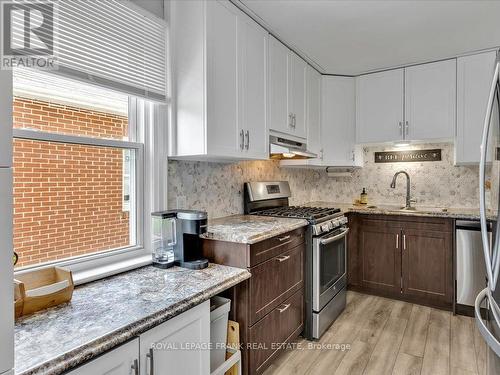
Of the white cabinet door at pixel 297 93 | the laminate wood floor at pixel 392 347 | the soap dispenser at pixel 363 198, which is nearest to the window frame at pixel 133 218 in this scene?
the laminate wood floor at pixel 392 347

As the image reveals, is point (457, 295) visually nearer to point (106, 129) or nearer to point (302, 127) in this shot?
point (302, 127)

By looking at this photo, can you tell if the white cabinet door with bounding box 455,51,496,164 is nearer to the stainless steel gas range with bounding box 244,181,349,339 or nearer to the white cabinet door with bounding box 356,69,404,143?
the white cabinet door with bounding box 356,69,404,143

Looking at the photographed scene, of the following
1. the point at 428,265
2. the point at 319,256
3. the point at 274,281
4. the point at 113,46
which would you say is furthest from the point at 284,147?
the point at 428,265

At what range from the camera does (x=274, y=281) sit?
6.64 feet

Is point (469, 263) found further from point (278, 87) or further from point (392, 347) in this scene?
point (278, 87)

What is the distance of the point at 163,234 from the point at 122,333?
77 centimetres

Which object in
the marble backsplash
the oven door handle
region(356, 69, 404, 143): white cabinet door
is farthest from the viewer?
region(356, 69, 404, 143): white cabinet door

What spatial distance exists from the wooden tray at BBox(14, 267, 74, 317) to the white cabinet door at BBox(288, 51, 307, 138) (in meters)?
2.15

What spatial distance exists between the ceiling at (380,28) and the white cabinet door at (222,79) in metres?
0.27

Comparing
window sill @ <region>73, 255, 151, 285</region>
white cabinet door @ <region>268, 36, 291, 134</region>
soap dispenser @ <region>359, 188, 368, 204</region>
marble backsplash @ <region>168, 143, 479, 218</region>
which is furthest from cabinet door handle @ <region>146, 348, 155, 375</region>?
soap dispenser @ <region>359, 188, 368, 204</region>

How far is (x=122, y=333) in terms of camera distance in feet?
3.34

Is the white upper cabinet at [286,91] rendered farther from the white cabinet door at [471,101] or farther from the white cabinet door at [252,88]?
the white cabinet door at [471,101]

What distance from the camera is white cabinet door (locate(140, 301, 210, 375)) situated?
3.72ft

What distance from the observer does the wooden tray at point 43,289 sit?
3.64 feet
